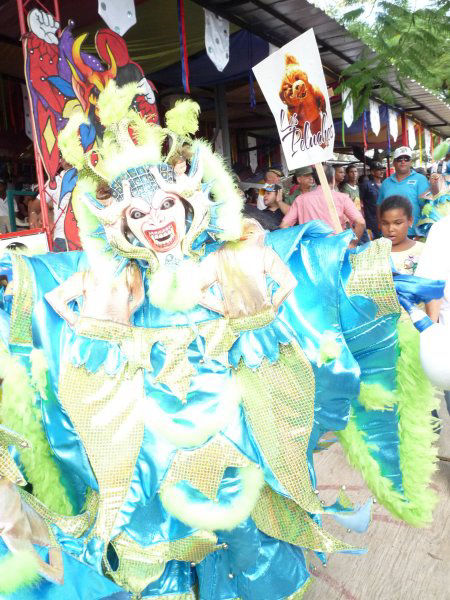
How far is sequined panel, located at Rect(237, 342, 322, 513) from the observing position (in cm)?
132

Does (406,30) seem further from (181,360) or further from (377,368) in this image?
(181,360)

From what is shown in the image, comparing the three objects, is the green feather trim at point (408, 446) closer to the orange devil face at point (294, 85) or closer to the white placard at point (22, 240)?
the orange devil face at point (294, 85)

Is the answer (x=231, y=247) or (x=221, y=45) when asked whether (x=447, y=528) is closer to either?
(x=231, y=247)

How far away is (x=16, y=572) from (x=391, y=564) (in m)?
1.33

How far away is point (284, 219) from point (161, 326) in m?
2.84

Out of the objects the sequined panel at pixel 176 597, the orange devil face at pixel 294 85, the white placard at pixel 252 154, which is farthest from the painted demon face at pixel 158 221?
the white placard at pixel 252 154

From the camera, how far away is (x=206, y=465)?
Result: 130 centimetres

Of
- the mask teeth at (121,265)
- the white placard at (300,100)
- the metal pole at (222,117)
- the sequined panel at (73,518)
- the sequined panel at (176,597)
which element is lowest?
the sequined panel at (176,597)

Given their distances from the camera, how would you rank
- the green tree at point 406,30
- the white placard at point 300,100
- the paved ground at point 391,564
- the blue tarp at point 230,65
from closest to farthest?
the paved ground at point 391,564 < the white placard at point 300,100 < the green tree at point 406,30 < the blue tarp at point 230,65

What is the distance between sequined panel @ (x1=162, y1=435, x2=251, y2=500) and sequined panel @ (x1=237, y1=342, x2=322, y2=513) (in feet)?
0.28

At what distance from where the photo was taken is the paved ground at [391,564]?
1688 mm

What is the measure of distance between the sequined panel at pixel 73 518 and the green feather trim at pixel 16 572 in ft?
0.73

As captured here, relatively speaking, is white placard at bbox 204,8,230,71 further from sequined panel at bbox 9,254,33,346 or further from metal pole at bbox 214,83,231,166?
sequined panel at bbox 9,254,33,346

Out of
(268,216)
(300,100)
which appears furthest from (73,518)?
(268,216)
